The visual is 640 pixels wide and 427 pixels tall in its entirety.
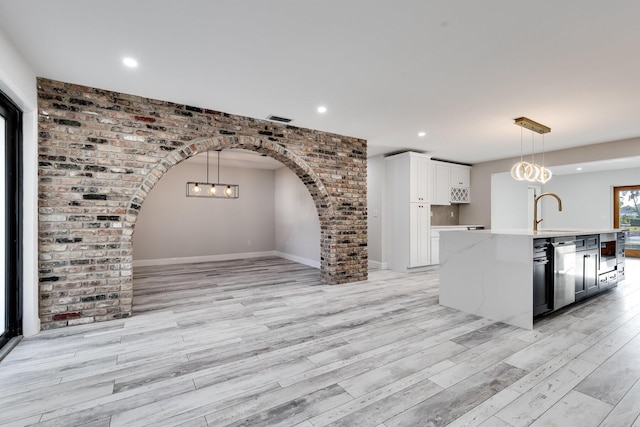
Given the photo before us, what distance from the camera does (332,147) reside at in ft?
16.3

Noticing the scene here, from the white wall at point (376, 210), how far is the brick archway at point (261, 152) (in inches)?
73.2

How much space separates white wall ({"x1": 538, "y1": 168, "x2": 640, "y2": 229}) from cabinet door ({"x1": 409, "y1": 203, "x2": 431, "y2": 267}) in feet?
18.0

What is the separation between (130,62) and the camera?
2713 millimetres

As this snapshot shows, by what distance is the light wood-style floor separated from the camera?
173cm

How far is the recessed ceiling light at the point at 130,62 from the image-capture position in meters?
2.68

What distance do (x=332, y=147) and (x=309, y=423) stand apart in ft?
13.2

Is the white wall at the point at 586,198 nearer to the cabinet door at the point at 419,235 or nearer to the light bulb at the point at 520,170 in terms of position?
the cabinet door at the point at 419,235

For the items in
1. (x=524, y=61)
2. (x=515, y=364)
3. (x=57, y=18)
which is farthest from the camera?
(x=524, y=61)

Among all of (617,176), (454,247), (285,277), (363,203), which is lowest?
(285,277)

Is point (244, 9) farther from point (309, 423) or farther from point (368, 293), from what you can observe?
point (368, 293)

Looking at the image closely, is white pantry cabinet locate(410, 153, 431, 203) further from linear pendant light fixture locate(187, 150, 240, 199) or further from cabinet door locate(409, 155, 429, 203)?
linear pendant light fixture locate(187, 150, 240, 199)

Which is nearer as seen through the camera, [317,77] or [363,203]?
[317,77]

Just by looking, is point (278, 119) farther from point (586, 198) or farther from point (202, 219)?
point (586, 198)

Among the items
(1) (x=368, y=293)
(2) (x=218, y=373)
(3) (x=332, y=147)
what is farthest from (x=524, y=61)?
(2) (x=218, y=373)
